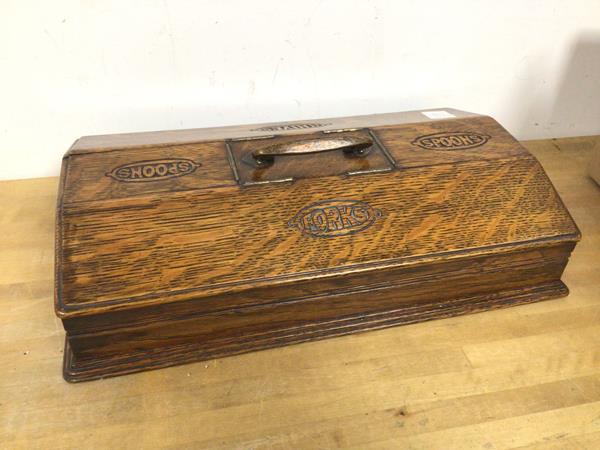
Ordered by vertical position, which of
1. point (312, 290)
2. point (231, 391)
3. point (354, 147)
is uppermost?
point (354, 147)

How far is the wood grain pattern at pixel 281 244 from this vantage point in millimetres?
744

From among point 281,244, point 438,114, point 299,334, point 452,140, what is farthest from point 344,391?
point 438,114

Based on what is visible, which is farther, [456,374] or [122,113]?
[122,113]

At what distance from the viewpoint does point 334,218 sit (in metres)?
0.82

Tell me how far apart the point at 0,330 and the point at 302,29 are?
814 millimetres

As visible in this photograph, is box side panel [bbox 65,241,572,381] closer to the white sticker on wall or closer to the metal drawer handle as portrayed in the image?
the metal drawer handle

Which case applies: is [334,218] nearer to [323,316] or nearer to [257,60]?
[323,316]

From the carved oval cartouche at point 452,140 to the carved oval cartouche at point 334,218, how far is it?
0.20 meters

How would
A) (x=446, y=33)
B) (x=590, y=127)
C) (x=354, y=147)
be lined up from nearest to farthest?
(x=354, y=147)
(x=446, y=33)
(x=590, y=127)

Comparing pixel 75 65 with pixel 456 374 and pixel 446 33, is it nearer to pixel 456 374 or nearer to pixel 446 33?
pixel 446 33

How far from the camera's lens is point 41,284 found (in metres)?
0.94

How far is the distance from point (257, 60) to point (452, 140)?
1.51 feet

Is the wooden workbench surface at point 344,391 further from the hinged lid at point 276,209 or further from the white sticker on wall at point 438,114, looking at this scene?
the white sticker on wall at point 438,114

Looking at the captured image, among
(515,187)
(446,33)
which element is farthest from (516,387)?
(446,33)
